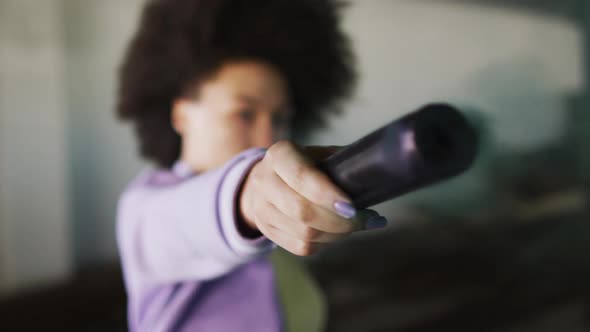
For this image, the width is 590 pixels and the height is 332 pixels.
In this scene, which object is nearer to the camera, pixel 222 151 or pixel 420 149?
pixel 420 149

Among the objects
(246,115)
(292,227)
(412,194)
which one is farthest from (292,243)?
(412,194)

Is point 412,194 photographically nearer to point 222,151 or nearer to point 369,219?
point 222,151

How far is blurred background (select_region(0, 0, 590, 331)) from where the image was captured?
0.61 meters

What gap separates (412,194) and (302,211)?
0.49 m

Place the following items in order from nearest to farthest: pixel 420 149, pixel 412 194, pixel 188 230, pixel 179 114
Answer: pixel 420 149
pixel 188 230
pixel 179 114
pixel 412 194

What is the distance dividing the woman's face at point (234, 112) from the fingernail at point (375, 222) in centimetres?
15

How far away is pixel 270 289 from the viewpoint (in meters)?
0.24

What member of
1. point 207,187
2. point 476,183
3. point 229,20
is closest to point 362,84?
point 229,20

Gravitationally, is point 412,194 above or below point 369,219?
below

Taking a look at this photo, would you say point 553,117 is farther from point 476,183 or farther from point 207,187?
point 207,187

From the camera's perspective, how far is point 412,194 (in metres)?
0.57

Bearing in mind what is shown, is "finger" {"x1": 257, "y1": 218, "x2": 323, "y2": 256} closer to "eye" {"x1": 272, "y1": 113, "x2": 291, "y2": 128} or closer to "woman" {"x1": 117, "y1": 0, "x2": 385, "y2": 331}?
"woman" {"x1": 117, "y1": 0, "x2": 385, "y2": 331}

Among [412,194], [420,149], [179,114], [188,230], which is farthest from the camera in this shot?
[412,194]

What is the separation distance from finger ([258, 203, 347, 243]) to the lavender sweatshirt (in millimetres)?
41
